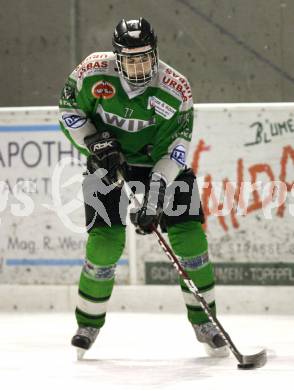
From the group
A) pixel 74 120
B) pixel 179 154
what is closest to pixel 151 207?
pixel 179 154

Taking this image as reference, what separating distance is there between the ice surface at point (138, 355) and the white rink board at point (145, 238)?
275mm

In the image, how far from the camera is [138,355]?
4305 millimetres

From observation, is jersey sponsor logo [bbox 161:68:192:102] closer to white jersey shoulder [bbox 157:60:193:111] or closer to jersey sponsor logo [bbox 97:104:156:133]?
white jersey shoulder [bbox 157:60:193:111]

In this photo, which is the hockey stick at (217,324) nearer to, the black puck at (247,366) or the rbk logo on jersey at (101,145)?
the black puck at (247,366)

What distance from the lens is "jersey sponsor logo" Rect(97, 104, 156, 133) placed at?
A: 13.5ft

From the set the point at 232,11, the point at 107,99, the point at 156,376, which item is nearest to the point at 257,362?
the point at 156,376

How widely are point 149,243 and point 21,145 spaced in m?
0.83

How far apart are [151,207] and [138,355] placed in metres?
0.64

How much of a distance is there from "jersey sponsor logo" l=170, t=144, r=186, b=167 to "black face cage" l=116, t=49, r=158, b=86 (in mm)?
276

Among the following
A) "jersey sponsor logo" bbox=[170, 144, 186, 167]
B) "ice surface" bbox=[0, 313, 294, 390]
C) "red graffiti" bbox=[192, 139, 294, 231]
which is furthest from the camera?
"red graffiti" bbox=[192, 139, 294, 231]

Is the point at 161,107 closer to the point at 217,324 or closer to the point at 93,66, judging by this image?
the point at 93,66

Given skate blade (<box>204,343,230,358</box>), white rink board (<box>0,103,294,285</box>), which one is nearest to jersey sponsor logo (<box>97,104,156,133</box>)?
skate blade (<box>204,343,230,358</box>)

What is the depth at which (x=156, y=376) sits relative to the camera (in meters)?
3.79

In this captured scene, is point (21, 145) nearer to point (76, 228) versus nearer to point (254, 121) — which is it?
point (76, 228)
